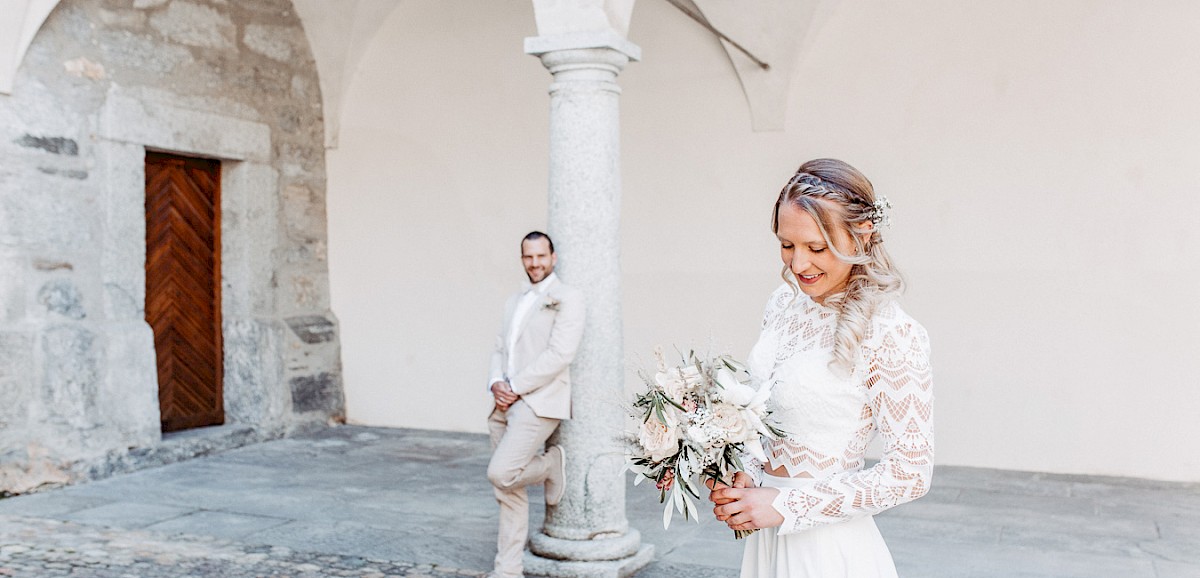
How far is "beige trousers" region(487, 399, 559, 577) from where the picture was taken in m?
4.24

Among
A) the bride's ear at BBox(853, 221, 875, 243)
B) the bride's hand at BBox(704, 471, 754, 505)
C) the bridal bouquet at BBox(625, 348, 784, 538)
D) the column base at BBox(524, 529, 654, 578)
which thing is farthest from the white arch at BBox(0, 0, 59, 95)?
the bride's ear at BBox(853, 221, 875, 243)

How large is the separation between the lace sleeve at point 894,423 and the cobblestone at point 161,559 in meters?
2.90

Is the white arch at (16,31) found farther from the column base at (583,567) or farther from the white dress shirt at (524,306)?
the column base at (583,567)

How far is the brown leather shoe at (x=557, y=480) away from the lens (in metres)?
4.39

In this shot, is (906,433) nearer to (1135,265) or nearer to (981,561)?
(981,561)

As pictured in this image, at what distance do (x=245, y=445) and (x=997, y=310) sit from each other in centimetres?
489

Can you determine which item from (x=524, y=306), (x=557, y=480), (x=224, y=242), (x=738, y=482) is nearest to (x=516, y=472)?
(x=557, y=480)

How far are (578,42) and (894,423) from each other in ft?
9.45

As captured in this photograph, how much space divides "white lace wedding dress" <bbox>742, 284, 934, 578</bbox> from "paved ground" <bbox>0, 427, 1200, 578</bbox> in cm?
256

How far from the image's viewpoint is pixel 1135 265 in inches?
247

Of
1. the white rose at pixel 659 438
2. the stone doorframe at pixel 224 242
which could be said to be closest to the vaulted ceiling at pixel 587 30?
the stone doorframe at pixel 224 242

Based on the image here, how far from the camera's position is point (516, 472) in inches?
167

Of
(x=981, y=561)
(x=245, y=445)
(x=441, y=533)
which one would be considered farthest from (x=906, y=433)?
(x=245, y=445)

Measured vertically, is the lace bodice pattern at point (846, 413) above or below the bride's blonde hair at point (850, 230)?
below
